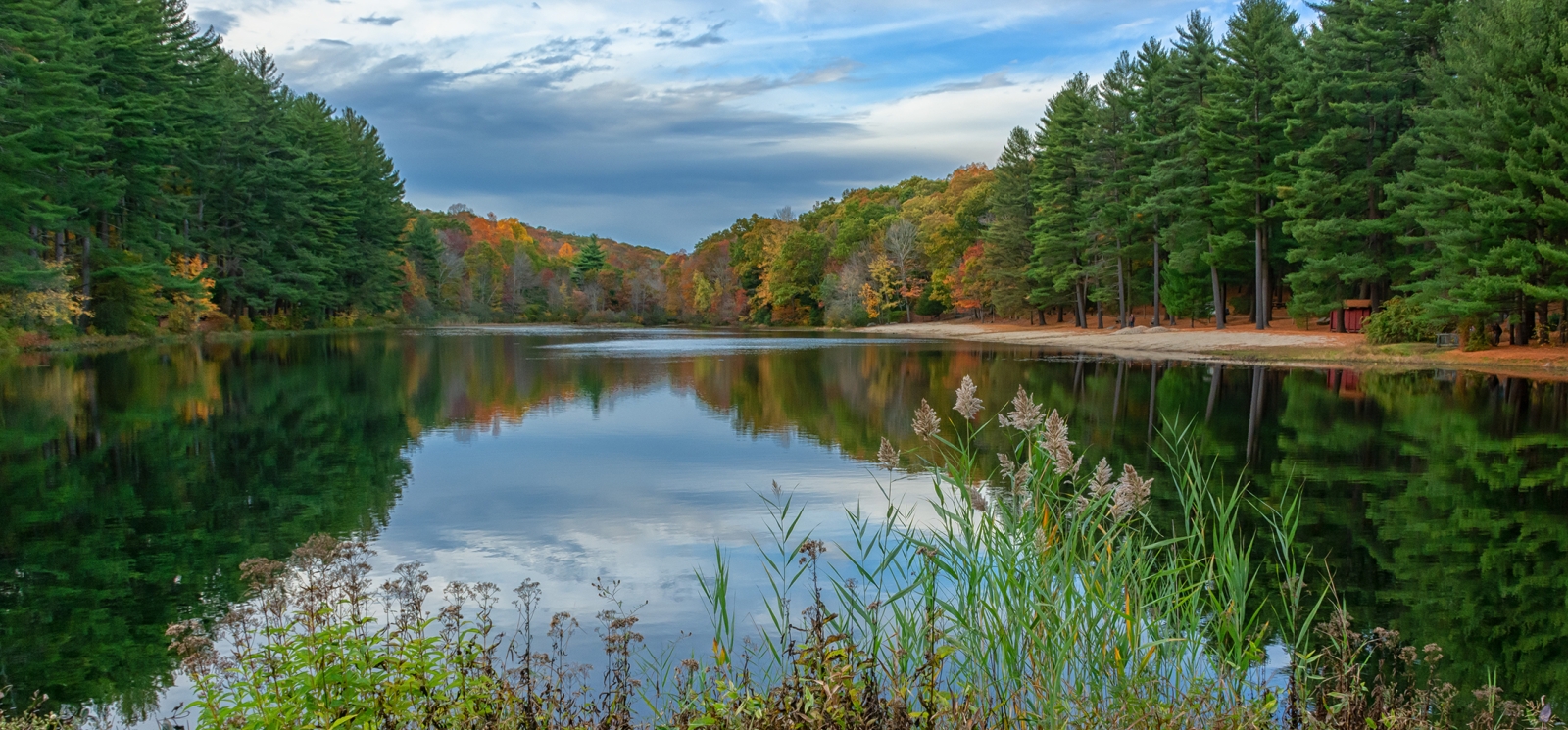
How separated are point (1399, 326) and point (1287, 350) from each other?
9.60ft

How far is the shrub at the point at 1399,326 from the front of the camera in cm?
2625

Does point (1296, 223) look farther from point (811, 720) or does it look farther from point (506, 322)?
point (506, 322)

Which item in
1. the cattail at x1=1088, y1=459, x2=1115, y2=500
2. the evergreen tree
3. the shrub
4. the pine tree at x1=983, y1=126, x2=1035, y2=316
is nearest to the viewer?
the cattail at x1=1088, y1=459, x2=1115, y2=500

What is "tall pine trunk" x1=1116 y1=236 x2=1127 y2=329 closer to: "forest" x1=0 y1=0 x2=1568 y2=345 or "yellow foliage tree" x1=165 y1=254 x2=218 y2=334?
"forest" x1=0 y1=0 x2=1568 y2=345

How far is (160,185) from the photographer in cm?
4072

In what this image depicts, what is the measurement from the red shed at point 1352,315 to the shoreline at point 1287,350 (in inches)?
25.1

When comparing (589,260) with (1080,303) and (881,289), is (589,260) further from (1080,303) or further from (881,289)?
(1080,303)

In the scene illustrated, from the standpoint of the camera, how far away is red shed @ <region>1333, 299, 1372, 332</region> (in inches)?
1199

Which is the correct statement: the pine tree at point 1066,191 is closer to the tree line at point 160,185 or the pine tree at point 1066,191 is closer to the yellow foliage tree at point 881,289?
the yellow foliage tree at point 881,289

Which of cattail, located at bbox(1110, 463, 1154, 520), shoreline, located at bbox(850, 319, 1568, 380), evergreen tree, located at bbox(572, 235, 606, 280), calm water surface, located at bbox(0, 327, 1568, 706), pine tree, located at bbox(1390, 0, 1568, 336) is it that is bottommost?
calm water surface, located at bbox(0, 327, 1568, 706)

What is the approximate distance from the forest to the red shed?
2.31ft

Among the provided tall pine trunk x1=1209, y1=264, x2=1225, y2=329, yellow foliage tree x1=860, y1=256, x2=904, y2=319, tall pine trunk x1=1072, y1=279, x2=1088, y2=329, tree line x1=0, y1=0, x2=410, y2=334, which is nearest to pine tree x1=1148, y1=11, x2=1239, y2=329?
tall pine trunk x1=1209, y1=264, x2=1225, y2=329

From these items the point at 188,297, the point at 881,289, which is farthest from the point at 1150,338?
the point at 188,297

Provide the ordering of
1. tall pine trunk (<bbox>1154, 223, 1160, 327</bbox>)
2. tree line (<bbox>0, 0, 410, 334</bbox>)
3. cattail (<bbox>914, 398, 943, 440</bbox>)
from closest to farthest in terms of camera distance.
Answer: cattail (<bbox>914, 398, 943, 440</bbox>), tree line (<bbox>0, 0, 410, 334</bbox>), tall pine trunk (<bbox>1154, 223, 1160, 327</bbox>)
